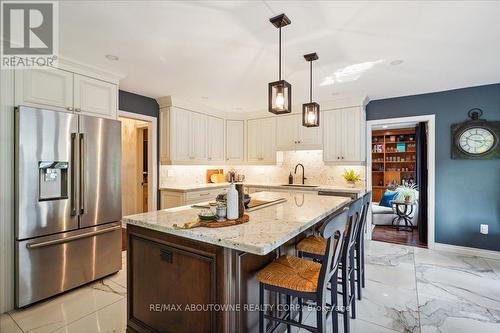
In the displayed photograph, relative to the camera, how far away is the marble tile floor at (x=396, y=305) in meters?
2.14

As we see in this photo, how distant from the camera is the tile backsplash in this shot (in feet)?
15.4

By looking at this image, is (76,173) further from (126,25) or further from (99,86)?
(126,25)

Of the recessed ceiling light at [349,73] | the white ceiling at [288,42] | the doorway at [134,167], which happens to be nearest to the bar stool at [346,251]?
the white ceiling at [288,42]

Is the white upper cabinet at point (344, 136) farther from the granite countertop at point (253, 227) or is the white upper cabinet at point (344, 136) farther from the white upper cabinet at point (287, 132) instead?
the granite countertop at point (253, 227)

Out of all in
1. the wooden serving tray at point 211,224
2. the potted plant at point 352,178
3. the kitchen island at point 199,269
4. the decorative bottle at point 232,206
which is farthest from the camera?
the potted plant at point 352,178

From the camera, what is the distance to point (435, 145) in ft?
13.4

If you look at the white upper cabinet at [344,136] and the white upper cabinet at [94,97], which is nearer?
the white upper cabinet at [94,97]

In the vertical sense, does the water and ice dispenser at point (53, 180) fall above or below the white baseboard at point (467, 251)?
above

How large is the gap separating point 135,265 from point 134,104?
3013 millimetres

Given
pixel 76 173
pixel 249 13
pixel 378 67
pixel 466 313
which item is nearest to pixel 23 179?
pixel 76 173

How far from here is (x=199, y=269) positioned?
1520mm

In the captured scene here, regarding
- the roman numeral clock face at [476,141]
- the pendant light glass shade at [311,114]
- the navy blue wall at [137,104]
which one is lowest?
the roman numeral clock face at [476,141]

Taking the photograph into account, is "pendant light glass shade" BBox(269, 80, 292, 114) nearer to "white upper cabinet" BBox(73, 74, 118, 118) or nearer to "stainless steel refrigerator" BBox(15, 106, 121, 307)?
"stainless steel refrigerator" BBox(15, 106, 121, 307)

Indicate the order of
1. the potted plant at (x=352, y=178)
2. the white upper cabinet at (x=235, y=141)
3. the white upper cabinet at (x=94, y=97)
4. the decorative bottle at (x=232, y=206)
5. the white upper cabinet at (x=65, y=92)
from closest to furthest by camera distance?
1. the decorative bottle at (x=232, y=206)
2. the white upper cabinet at (x=65, y=92)
3. the white upper cabinet at (x=94, y=97)
4. the potted plant at (x=352, y=178)
5. the white upper cabinet at (x=235, y=141)
